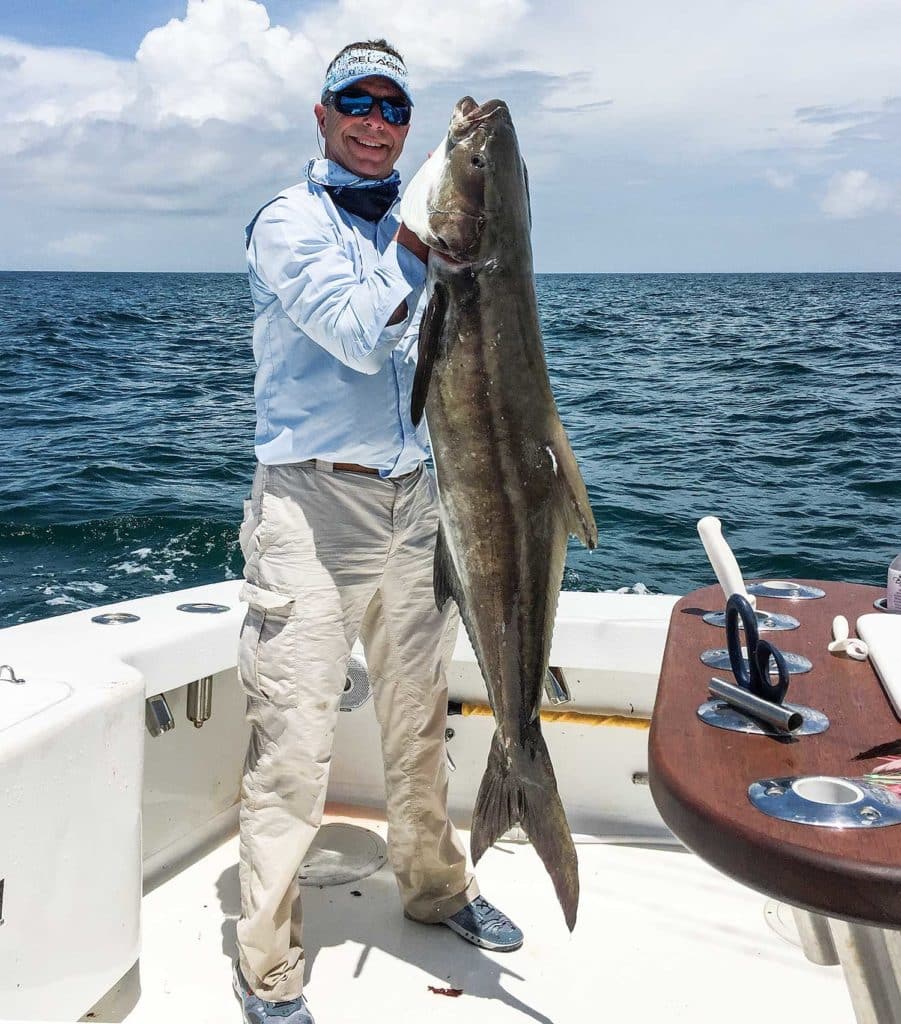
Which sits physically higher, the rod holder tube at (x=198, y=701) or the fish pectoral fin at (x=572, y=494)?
the fish pectoral fin at (x=572, y=494)

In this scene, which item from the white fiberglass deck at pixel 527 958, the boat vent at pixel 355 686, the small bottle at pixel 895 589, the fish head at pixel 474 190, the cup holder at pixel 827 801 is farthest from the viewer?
the boat vent at pixel 355 686

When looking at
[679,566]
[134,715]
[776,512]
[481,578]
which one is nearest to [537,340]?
[481,578]

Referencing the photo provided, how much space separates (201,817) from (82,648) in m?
1.11

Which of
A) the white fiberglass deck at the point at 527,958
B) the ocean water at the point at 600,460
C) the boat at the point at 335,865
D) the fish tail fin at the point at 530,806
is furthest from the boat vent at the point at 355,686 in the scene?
the ocean water at the point at 600,460

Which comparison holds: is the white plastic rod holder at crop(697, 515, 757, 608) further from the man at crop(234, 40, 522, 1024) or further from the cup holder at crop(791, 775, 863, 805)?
the man at crop(234, 40, 522, 1024)

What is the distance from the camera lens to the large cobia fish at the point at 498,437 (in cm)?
217

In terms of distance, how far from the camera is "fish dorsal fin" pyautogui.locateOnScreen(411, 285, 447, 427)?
85.7 inches

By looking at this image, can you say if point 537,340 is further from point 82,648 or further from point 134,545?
point 134,545

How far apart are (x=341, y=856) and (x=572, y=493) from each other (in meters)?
2.12

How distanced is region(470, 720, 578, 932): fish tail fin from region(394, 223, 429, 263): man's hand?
3.73 ft

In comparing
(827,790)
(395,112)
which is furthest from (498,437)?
(395,112)

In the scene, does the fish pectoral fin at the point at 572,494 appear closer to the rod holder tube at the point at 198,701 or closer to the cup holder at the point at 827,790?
the cup holder at the point at 827,790

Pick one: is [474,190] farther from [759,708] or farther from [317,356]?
[759,708]

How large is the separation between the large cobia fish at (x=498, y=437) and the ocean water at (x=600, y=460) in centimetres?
632
